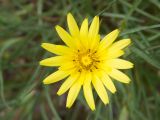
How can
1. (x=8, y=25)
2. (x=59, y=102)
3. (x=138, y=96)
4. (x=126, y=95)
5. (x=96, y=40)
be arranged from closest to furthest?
(x=96, y=40), (x=126, y=95), (x=138, y=96), (x=8, y=25), (x=59, y=102)

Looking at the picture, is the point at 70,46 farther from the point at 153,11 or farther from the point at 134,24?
the point at 153,11

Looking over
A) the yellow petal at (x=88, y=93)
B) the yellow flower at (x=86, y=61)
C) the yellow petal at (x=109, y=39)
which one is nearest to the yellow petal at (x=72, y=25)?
the yellow flower at (x=86, y=61)

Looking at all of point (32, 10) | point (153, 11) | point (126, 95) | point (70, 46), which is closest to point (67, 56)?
point (70, 46)

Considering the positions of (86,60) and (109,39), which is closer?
(109,39)

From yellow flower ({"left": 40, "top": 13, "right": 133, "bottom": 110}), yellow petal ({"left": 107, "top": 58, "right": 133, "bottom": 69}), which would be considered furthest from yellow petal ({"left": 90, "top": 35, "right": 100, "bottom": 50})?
yellow petal ({"left": 107, "top": 58, "right": 133, "bottom": 69})

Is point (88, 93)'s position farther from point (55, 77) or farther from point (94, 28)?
point (94, 28)

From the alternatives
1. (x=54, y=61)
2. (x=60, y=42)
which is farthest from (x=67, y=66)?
(x=60, y=42)
